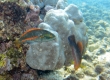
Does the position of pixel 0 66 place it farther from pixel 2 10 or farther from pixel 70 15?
pixel 70 15

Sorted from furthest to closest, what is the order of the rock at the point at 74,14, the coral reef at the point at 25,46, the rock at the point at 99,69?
the rock at the point at 99,69 → the rock at the point at 74,14 → the coral reef at the point at 25,46

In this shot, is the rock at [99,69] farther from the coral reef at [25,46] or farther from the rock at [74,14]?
the rock at [74,14]

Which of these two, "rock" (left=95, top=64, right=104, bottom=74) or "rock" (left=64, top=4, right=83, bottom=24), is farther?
"rock" (left=95, top=64, right=104, bottom=74)

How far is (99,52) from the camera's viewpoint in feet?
25.6

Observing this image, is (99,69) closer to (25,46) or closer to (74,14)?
(74,14)

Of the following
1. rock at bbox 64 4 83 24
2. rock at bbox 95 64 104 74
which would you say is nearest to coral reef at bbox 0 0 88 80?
rock at bbox 64 4 83 24

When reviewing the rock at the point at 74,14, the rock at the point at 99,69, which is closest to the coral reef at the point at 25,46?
the rock at the point at 74,14

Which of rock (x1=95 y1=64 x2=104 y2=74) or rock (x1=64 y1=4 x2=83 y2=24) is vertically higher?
rock (x1=64 y1=4 x2=83 y2=24)

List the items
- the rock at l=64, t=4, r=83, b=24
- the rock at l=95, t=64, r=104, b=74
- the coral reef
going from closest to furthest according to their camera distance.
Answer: the coral reef, the rock at l=64, t=4, r=83, b=24, the rock at l=95, t=64, r=104, b=74

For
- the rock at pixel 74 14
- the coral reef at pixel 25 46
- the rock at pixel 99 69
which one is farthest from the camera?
the rock at pixel 99 69

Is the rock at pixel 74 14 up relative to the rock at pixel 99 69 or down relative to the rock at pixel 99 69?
up

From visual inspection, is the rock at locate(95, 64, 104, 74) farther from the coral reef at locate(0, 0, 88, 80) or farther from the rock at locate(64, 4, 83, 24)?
the rock at locate(64, 4, 83, 24)

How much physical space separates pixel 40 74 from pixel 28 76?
1.73 ft

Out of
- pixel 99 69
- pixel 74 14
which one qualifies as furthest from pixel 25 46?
pixel 99 69
